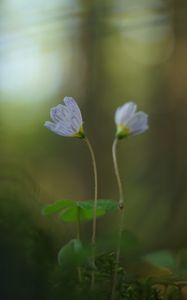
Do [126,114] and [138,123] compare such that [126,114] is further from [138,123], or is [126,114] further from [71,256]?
[71,256]

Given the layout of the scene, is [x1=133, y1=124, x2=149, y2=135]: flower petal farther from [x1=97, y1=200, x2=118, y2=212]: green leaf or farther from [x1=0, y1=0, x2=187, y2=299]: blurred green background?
[x1=0, y1=0, x2=187, y2=299]: blurred green background

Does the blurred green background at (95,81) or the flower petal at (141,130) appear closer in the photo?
the flower petal at (141,130)

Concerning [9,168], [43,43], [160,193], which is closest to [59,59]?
[43,43]

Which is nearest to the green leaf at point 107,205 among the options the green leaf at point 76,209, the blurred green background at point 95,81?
the green leaf at point 76,209

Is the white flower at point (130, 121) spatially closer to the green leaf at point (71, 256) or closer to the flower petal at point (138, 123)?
the flower petal at point (138, 123)

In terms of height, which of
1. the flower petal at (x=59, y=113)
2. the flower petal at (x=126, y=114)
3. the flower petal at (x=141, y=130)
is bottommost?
the flower petal at (x=141, y=130)

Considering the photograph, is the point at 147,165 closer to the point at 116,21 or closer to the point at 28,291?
the point at 116,21

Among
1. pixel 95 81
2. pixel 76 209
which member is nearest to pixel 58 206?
pixel 76 209

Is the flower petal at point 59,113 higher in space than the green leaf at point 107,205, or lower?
higher
